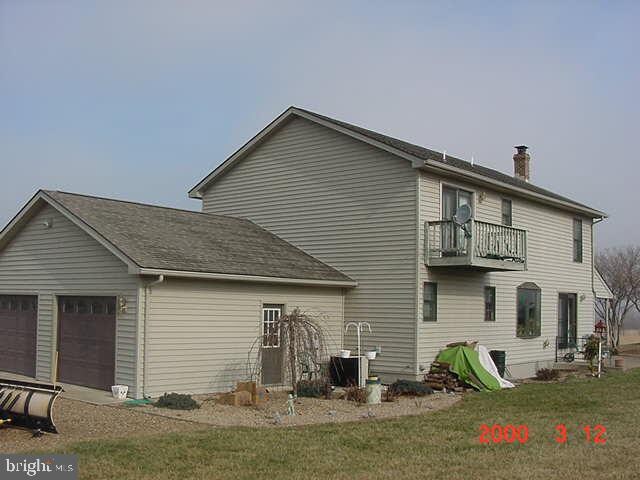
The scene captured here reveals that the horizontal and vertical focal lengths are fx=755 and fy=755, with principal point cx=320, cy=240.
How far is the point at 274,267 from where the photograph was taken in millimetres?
17656

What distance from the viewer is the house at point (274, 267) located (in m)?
15.5

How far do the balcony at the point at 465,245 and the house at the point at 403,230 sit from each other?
0.03m

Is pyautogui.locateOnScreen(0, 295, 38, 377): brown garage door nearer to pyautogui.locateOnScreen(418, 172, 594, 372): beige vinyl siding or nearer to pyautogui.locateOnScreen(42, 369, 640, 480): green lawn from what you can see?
pyautogui.locateOnScreen(42, 369, 640, 480): green lawn

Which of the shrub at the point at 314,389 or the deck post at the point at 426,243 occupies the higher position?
the deck post at the point at 426,243

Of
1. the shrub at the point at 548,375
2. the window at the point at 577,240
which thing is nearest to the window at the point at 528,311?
the shrub at the point at 548,375

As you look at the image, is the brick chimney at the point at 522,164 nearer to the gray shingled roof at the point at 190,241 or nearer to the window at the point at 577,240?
the window at the point at 577,240

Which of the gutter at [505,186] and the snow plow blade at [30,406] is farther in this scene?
the gutter at [505,186]

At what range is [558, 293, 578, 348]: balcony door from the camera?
976 inches

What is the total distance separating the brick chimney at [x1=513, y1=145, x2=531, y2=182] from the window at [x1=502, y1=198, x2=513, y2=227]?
780 cm

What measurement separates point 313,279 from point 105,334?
499 cm

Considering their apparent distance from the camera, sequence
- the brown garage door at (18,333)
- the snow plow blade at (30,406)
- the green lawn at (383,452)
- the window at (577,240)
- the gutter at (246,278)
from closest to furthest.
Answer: the green lawn at (383,452) → the snow plow blade at (30,406) → the gutter at (246,278) → the brown garage door at (18,333) → the window at (577,240)

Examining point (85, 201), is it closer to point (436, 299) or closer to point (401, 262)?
point (401, 262)

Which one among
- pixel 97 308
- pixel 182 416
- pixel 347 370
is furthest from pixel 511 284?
pixel 182 416

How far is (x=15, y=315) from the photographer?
61.3 ft
